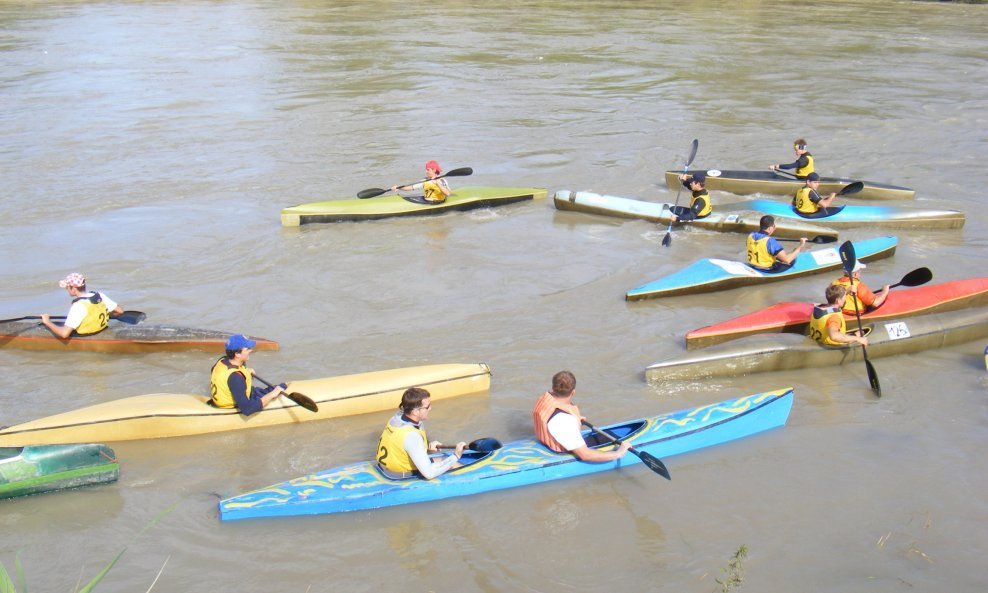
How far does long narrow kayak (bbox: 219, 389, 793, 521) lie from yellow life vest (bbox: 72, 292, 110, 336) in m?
3.28

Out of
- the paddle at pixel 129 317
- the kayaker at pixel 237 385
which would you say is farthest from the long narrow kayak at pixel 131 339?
the kayaker at pixel 237 385

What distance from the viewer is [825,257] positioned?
9766mm

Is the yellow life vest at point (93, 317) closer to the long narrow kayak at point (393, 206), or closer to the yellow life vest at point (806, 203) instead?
the long narrow kayak at point (393, 206)

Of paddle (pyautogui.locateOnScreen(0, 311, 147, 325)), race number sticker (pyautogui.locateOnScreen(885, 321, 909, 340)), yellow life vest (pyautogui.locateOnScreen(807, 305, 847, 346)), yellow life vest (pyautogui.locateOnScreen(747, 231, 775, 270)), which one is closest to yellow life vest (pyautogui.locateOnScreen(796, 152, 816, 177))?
yellow life vest (pyautogui.locateOnScreen(747, 231, 775, 270))

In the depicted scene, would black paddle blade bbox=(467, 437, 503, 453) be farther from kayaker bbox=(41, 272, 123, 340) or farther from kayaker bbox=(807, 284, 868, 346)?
kayaker bbox=(41, 272, 123, 340)

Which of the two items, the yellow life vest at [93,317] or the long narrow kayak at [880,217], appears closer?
the yellow life vest at [93,317]

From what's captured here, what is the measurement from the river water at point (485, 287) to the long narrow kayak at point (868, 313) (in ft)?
1.65

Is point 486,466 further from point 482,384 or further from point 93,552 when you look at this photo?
point 93,552

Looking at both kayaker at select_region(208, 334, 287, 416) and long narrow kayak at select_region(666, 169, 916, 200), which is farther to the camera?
long narrow kayak at select_region(666, 169, 916, 200)

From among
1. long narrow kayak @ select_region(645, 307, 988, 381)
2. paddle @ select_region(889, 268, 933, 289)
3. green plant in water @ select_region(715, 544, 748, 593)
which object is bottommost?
green plant in water @ select_region(715, 544, 748, 593)

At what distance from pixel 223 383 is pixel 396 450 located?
1.69m

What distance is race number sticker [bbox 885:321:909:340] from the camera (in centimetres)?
773

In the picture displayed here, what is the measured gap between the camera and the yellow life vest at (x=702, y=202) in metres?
11.1

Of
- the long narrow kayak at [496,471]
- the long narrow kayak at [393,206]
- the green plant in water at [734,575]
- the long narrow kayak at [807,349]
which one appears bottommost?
the green plant in water at [734,575]
